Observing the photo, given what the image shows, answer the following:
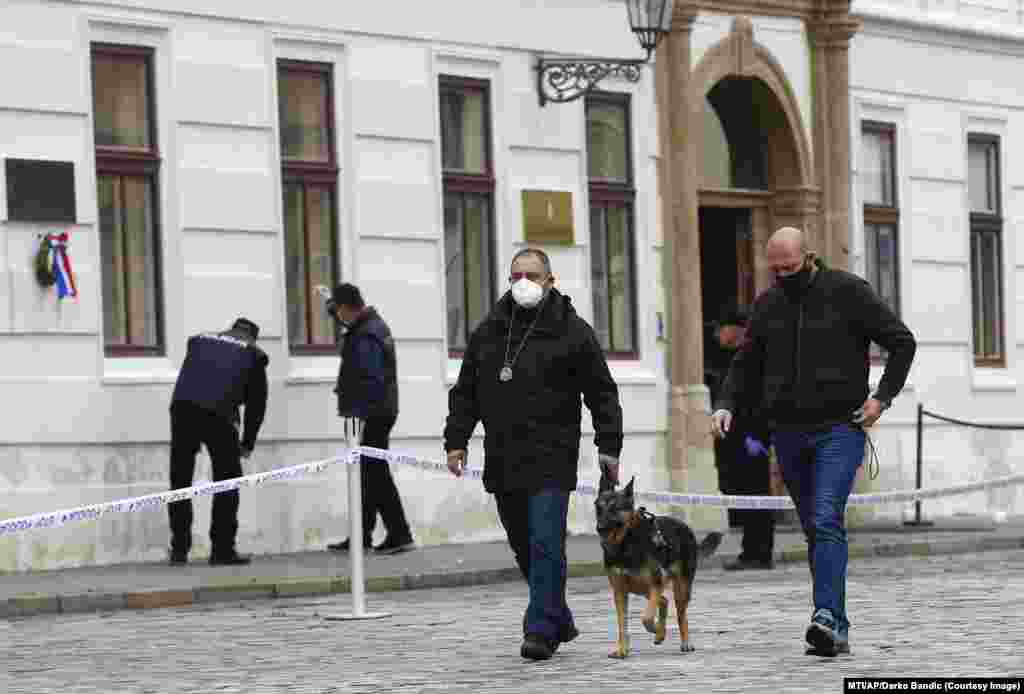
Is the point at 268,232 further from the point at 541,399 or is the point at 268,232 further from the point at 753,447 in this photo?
the point at 541,399

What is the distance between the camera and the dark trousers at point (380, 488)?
2069 centimetres

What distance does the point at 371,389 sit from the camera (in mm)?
20641

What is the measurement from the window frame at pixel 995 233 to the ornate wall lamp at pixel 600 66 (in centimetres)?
605

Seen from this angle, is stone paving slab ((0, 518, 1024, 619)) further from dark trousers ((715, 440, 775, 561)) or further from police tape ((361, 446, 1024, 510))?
police tape ((361, 446, 1024, 510))

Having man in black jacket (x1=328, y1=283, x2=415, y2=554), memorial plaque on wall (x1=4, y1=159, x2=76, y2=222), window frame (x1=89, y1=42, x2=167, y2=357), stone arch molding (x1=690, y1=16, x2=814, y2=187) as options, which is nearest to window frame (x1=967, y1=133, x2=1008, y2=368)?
stone arch molding (x1=690, y1=16, x2=814, y2=187)

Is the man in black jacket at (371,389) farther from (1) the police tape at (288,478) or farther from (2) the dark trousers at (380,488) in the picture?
(1) the police tape at (288,478)

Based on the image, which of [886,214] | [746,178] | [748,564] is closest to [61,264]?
[748,564]

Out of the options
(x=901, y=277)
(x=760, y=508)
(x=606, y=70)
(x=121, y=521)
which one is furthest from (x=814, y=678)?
(x=901, y=277)

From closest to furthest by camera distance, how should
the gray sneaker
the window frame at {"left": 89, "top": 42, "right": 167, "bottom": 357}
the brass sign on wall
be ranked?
the gray sneaker < the window frame at {"left": 89, "top": 42, "right": 167, "bottom": 357} < the brass sign on wall

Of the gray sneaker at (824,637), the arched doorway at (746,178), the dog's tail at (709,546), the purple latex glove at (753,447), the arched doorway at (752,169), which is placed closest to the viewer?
the gray sneaker at (824,637)

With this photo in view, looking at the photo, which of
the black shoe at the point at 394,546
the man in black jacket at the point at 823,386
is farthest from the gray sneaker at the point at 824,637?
the black shoe at the point at 394,546

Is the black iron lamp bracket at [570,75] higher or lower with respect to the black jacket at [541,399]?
higher

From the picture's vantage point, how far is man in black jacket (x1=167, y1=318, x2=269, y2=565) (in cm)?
1964

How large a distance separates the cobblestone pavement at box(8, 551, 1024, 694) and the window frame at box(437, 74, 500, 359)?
549cm
